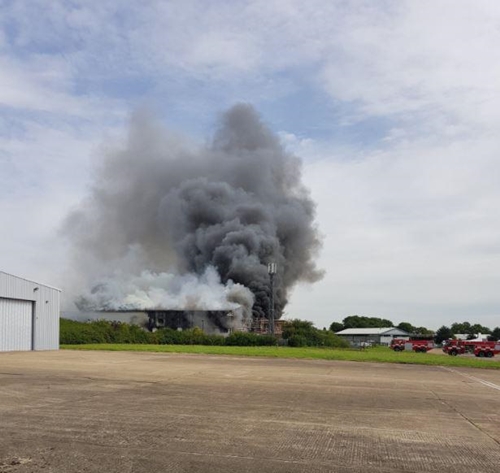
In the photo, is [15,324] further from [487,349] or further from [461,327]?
[461,327]

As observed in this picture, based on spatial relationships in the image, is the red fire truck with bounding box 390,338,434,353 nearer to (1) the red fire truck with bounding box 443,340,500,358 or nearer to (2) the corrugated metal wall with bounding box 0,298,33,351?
(1) the red fire truck with bounding box 443,340,500,358

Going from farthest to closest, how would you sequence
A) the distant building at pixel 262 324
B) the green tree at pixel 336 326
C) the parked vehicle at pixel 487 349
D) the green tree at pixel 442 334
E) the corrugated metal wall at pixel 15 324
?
the green tree at pixel 336 326 → the green tree at pixel 442 334 → the distant building at pixel 262 324 → the parked vehicle at pixel 487 349 → the corrugated metal wall at pixel 15 324

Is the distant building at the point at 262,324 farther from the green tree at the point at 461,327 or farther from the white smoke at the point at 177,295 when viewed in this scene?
the green tree at the point at 461,327

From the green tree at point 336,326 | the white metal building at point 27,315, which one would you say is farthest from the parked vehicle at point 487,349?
the green tree at point 336,326

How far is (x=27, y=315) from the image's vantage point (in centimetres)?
3716

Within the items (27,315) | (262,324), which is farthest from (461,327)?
(27,315)

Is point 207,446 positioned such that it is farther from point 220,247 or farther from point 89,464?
point 220,247

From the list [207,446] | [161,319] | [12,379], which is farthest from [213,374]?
[161,319]

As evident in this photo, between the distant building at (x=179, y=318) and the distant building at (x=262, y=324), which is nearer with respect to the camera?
Answer: the distant building at (x=179, y=318)

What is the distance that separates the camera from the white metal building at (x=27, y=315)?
1351 inches

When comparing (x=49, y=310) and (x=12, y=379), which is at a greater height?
(x=49, y=310)

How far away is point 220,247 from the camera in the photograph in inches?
3406

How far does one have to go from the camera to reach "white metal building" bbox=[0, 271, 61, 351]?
34.3 m

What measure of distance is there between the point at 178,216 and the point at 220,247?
405 inches
